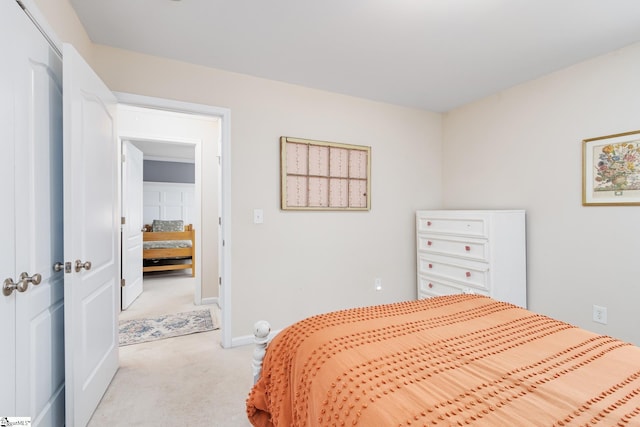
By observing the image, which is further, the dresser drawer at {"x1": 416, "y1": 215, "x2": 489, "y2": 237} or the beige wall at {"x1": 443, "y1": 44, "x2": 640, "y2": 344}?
the dresser drawer at {"x1": 416, "y1": 215, "x2": 489, "y2": 237}

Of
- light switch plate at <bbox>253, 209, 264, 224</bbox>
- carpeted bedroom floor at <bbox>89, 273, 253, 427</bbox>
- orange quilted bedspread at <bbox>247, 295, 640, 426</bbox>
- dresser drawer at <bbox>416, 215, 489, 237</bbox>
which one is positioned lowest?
carpeted bedroom floor at <bbox>89, 273, 253, 427</bbox>

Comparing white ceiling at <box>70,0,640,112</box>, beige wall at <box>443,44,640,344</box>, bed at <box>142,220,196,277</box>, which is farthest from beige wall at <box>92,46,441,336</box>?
bed at <box>142,220,196,277</box>

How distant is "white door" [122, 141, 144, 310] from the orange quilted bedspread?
320 centimetres

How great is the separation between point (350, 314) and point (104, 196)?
1692mm

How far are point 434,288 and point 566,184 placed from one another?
4.90 feet

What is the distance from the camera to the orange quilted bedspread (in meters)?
0.77

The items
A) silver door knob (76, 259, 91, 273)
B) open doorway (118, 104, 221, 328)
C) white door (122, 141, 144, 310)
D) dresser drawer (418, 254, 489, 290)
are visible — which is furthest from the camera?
white door (122, 141, 144, 310)

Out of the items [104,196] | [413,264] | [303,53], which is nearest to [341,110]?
[303,53]

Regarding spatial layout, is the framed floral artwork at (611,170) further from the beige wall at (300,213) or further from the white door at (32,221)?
the white door at (32,221)

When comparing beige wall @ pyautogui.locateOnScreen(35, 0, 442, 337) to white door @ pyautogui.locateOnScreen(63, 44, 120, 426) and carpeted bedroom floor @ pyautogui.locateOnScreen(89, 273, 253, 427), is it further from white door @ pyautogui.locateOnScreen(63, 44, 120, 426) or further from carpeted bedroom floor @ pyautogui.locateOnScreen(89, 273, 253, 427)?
white door @ pyautogui.locateOnScreen(63, 44, 120, 426)

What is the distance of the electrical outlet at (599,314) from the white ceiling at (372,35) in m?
1.96

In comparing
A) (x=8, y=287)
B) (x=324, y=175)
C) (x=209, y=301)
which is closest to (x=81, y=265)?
(x=8, y=287)

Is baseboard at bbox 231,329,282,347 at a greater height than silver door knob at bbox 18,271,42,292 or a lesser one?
lesser

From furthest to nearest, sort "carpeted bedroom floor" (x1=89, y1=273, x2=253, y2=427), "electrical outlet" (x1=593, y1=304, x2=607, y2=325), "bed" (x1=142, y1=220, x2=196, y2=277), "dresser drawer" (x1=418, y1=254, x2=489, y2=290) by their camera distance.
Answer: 1. "bed" (x1=142, y1=220, x2=196, y2=277)
2. "dresser drawer" (x1=418, y1=254, x2=489, y2=290)
3. "electrical outlet" (x1=593, y1=304, x2=607, y2=325)
4. "carpeted bedroom floor" (x1=89, y1=273, x2=253, y2=427)
